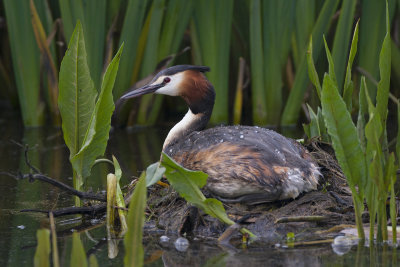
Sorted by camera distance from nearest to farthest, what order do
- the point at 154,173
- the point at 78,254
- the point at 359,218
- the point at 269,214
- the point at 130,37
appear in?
the point at 78,254 < the point at 154,173 < the point at 359,218 < the point at 269,214 < the point at 130,37

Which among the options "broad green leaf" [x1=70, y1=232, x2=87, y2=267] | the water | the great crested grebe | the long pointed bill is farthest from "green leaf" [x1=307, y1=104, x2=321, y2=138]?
"broad green leaf" [x1=70, y1=232, x2=87, y2=267]

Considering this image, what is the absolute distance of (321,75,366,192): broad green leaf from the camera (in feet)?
11.9

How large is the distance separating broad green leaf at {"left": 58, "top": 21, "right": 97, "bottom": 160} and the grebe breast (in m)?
0.72

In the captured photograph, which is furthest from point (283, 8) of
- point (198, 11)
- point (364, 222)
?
point (364, 222)

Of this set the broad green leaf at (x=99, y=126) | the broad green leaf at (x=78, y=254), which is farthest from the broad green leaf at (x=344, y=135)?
the broad green leaf at (x=78, y=254)

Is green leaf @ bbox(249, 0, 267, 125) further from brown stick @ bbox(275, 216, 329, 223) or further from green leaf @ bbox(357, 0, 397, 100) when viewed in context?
brown stick @ bbox(275, 216, 329, 223)

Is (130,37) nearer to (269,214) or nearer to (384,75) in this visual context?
(269,214)

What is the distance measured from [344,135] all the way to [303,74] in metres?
3.96

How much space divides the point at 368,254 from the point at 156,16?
4493mm

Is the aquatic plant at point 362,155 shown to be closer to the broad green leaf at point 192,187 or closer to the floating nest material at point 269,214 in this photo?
the floating nest material at point 269,214

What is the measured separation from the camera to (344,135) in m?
3.70

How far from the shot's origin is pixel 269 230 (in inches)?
165

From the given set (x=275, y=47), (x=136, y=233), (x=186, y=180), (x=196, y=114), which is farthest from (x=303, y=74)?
(x=136, y=233)

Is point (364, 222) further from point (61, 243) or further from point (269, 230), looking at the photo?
point (61, 243)
